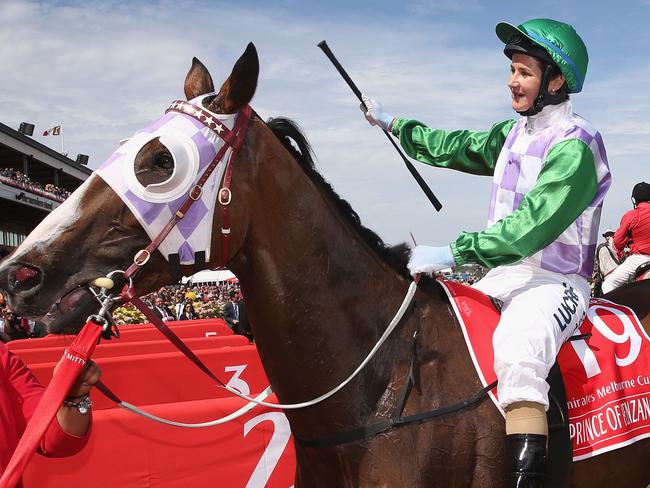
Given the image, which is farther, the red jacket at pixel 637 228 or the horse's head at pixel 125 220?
the red jacket at pixel 637 228

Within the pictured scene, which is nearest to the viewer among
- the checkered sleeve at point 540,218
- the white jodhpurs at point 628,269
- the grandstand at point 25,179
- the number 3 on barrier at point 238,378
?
the checkered sleeve at point 540,218

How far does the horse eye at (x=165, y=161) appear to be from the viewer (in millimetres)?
2223

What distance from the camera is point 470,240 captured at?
7.99 ft

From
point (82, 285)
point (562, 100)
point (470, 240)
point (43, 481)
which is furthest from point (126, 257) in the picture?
point (43, 481)

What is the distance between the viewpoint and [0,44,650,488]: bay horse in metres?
2.17

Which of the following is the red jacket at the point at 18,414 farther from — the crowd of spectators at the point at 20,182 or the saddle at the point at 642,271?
the crowd of spectators at the point at 20,182

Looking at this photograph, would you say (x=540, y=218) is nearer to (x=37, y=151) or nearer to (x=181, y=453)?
(x=181, y=453)

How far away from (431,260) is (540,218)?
1.38 ft

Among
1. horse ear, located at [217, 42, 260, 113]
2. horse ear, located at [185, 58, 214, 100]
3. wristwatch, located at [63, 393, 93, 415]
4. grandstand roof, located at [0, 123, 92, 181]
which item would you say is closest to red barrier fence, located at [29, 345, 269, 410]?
wristwatch, located at [63, 393, 93, 415]

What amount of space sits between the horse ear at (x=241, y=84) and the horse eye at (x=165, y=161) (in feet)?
0.89

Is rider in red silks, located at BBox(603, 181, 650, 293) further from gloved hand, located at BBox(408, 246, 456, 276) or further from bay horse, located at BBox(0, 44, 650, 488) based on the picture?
gloved hand, located at BBox(408, 246, 456, 276)

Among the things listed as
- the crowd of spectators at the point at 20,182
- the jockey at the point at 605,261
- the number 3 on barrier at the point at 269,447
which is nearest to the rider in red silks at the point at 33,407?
the number 3 on barrier at the point at 269,447

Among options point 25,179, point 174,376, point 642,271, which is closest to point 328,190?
point 642,271

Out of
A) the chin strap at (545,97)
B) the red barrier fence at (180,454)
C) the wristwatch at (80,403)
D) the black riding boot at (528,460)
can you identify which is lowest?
the red barrier fence at (180,454)
